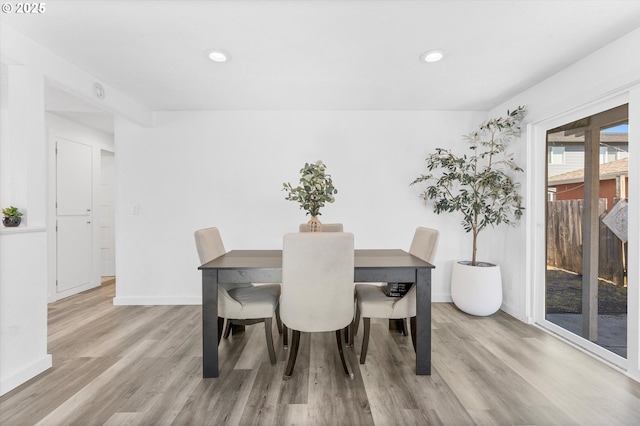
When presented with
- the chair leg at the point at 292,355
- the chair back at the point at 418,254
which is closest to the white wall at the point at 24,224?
the chair leg at the point at 292,355

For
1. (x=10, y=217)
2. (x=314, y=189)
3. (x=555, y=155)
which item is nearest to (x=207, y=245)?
(x=314, y=189)

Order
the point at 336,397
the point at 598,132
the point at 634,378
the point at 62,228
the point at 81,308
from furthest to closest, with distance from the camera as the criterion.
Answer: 1. the point at 62,228
2. the point at 81,308
3. the point at 598,132
4. the point at 634,378
5. the point at 336,397

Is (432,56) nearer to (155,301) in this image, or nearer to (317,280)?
(317,280)

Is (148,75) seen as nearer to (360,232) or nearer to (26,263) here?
(26,263)

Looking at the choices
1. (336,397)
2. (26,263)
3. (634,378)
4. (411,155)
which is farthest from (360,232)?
(26,263)

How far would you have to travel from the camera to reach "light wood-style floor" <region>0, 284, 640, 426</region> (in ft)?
5.23

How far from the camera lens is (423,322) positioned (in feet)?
6.59

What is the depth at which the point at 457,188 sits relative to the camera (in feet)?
11.9

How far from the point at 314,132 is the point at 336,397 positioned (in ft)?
9.27

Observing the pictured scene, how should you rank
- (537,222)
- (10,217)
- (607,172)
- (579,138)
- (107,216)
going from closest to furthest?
(10,217)
(607,172)
(579,138)
(537,222)
(107,216)

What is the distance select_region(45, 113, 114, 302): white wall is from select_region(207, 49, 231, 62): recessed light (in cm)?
284

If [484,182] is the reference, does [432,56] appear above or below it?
above

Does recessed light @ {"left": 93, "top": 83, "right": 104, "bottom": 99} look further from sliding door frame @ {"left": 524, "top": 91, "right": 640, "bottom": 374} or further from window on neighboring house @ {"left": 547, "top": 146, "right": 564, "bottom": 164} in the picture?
window on neighboring house @ {"left": 547, "top": 146, "right": 564, "bottom": 164}

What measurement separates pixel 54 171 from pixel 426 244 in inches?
180
